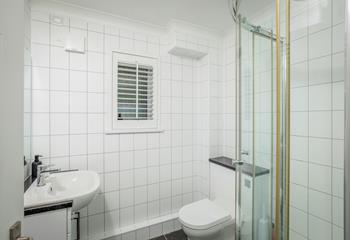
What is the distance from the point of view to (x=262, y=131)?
1.08 meters

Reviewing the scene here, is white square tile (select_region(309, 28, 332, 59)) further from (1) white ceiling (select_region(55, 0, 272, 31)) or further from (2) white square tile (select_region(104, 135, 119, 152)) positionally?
(2) white square tile (select_region(104, 135, 119, 152))

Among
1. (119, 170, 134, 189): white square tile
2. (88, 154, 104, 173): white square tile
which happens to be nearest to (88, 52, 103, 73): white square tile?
(88, 154, 104, 173): white square tile

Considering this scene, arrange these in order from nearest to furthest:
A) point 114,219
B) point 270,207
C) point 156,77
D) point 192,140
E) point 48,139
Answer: point 270,207, point 48,139, point 114,219, point 156,77, point 192,140

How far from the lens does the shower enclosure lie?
89 centimetres

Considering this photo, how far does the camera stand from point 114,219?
1789mm

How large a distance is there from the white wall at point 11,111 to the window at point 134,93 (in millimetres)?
1298

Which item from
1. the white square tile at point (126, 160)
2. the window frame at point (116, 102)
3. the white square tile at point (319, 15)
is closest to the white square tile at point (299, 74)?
the white square tile at point (319, 15)

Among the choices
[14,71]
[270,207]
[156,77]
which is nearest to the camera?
[14,71]

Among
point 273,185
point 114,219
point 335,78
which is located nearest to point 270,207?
point 273,185

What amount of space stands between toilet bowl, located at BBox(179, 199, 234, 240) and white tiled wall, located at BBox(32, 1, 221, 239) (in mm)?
513

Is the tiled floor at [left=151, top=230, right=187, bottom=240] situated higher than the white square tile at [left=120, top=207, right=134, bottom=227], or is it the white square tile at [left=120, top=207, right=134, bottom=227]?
the white square tile at [left=120, top=207, right=134, bottom=227]

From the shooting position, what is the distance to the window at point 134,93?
5.98 ft

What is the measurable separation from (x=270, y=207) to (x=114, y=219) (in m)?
1.49

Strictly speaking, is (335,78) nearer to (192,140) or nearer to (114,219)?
(192,140)
